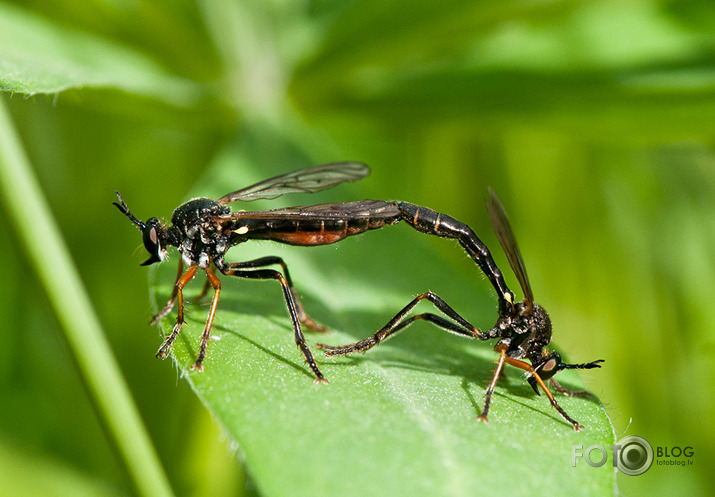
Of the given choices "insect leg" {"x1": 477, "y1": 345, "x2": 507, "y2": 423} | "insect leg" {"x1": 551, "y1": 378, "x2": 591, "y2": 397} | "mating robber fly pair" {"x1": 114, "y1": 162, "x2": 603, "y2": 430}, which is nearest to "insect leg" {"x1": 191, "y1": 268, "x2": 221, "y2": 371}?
"mating robber fly pair" {"x1": 114, "y1": 162, "x2": 603, "y2": 430}

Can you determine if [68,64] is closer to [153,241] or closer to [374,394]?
[153,241]

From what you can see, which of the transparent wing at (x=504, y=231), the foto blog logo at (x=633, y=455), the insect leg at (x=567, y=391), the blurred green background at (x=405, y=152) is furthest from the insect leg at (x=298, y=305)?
the foto blog logo at (x=633, y=455)

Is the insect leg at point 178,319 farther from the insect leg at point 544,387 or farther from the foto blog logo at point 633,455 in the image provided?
the foto blog logo at point 633,455

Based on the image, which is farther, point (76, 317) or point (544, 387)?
point (544, 387)

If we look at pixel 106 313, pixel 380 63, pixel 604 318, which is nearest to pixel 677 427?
pixel 604 318

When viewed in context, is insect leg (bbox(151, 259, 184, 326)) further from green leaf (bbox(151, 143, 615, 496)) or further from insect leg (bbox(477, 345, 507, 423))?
insect leg (bbox(477, 345, 507, 423))

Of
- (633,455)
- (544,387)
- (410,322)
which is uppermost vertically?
(410,322)

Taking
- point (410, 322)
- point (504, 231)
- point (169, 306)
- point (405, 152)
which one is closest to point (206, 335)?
point (169, 306)
